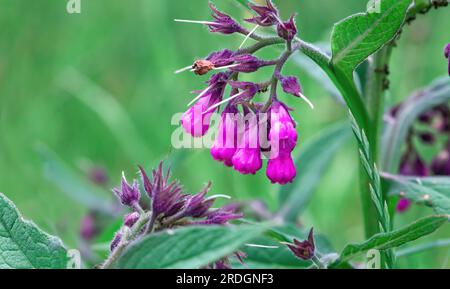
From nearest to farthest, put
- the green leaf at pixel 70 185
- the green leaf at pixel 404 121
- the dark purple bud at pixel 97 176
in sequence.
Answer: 1. the green leaf at pixel 404 121
2. the green leaf at pixel 70 185
3. the dark purple bud at pixel 97 176

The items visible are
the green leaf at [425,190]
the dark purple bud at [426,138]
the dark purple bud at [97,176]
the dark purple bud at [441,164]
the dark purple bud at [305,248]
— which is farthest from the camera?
the dark purple bud at [97,176]

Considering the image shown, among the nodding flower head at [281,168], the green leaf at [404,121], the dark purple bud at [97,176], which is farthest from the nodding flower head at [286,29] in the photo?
the dark purple bud at [97,176]

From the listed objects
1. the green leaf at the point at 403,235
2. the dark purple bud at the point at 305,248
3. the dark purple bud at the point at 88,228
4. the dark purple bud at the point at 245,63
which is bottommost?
the dark purple bud at the point at 88,228

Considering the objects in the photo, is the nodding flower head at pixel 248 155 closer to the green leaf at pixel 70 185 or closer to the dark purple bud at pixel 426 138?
the dark purple bud at pixel 426 138

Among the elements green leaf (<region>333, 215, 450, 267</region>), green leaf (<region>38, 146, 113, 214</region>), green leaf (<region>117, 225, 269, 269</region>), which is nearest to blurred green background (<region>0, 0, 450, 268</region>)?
green leaf (<region>38, 146, 113, 214</region>)

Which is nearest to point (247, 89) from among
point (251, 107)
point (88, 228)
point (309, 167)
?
point (251, 107)

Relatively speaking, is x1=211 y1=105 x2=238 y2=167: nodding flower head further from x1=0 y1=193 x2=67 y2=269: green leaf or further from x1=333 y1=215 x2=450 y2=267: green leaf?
x1=0 y1=193 x2=67 y2=269: green leaf
